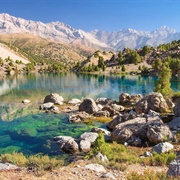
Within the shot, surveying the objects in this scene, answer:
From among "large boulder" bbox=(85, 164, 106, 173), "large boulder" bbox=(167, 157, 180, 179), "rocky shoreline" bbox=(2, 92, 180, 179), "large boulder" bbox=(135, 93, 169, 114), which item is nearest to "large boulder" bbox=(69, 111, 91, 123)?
"rocky shoreline" bbox=(2, 92, 180, 179)

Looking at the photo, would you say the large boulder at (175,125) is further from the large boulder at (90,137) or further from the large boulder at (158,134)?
the large boulder at (90,137)

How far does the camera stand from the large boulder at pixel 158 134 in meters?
28.9

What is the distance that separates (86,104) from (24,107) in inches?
666

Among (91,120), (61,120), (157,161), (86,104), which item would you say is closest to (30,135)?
(61,120)

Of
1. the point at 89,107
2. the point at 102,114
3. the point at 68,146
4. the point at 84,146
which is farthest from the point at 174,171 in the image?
the point at 89,107

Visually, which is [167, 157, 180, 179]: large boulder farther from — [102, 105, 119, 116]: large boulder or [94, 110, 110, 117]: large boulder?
[102, 105, 119, 116]: large boulder

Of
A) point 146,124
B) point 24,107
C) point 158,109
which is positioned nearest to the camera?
point 146,124

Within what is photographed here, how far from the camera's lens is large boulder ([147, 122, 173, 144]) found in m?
28.9

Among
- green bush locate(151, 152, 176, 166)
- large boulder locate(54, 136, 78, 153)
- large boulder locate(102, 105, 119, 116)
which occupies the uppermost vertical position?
green bush locate(151, 152, 176, 166)

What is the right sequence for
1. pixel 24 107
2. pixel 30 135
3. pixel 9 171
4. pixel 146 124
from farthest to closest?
pixel 24 107 → pixel 30 135 → pixel 146 124 → pixel 9 171

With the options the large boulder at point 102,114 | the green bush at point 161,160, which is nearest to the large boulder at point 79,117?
the large boulder at point 102,114

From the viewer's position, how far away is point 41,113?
49.9 m

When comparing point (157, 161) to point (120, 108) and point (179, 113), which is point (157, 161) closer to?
point (179, 113)

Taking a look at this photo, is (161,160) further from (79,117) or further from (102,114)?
(102,114)
